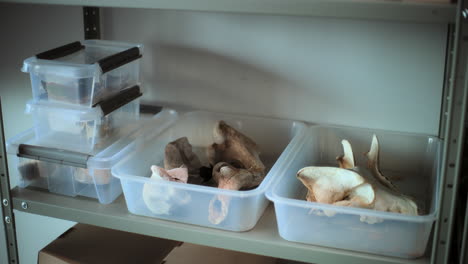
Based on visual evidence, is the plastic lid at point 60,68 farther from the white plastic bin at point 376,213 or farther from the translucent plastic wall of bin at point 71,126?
the white plastic bin at point 376,213

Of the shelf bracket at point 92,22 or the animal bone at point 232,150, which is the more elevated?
the shelf bracket at point 92,22

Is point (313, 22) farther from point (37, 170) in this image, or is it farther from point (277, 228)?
point (37, 170)

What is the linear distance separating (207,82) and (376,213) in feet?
2.21

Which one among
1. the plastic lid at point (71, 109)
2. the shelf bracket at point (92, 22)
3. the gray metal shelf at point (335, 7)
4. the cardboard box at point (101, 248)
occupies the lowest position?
the cardboard box at point (101, 248)

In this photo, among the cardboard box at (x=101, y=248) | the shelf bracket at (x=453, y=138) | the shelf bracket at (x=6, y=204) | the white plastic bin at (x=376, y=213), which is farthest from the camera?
the cardboard box at (x=101, y=248)

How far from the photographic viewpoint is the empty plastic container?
125 cm

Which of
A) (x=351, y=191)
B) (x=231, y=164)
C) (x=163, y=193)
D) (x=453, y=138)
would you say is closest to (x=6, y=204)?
(x=163, y=193)

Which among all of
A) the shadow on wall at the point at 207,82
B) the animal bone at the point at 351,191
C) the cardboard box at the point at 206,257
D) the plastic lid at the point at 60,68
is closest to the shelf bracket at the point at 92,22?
the shadow on wall at the point at 207,82

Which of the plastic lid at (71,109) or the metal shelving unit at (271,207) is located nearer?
the metal shelving unit at (271,207)

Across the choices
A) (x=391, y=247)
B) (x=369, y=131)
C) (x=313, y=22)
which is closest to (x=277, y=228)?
(x=391, y=247)

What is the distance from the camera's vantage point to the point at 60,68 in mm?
1219

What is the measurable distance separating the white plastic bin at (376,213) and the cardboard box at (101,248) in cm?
44

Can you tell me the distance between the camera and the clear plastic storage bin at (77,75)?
3.99 feet

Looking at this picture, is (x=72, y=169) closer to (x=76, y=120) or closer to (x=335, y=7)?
(x=76, y=120)
